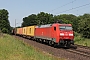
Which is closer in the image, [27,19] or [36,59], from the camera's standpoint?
[36,59]

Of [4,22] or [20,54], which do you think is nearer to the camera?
[20,54]

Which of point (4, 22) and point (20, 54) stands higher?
point (4, 22)

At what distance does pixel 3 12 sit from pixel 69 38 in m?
88.7

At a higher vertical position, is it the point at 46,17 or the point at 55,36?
the point at 46,17

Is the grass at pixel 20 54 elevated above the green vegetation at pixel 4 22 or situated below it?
below

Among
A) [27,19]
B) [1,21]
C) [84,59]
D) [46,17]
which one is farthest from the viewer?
[27,19]

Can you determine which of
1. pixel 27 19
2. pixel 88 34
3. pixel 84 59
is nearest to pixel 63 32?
pixel 84 59

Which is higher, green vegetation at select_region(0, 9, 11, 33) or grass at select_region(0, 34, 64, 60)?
green vegetation at select_region(0, 9, 11, 33)

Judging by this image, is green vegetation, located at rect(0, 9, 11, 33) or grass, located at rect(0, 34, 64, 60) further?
green vegetation, located at rect(0, 9, 11, 33)

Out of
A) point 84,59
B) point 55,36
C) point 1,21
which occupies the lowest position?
point 84,59

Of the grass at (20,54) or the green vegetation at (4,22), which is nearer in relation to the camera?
the grass at (20,54)

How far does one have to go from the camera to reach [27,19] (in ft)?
438

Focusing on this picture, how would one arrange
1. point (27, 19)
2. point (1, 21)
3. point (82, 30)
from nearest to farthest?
point (82, 30), point (1, 21), point (27, 19)

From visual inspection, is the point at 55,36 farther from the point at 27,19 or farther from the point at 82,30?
the point at 27,19
